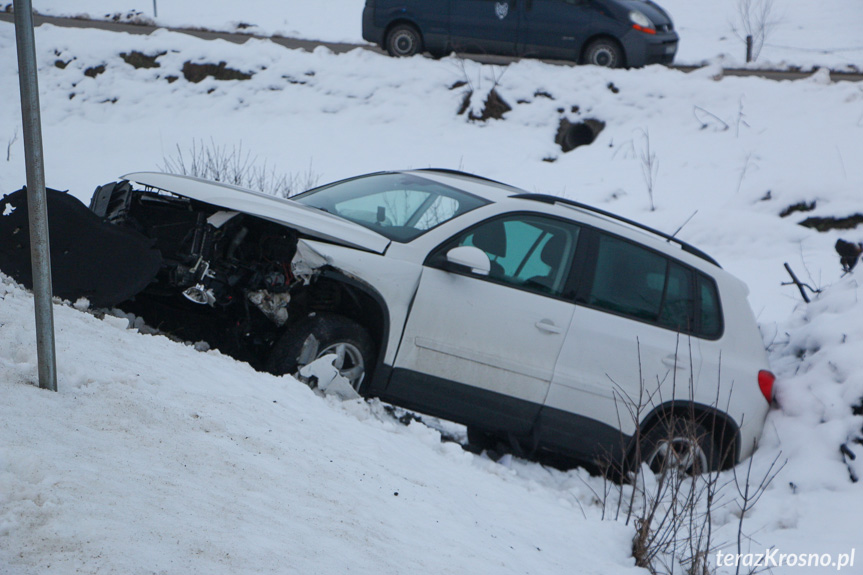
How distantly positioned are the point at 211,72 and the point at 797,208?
1070 centimetres

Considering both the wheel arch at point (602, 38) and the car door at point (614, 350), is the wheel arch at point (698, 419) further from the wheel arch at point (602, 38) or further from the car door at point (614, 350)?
the wheel arch at point (602, 38)

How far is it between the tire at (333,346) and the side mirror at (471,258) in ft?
2.22

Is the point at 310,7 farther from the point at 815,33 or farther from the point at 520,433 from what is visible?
the point at 520,433

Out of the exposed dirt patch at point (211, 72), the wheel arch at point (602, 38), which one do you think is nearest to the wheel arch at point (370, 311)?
the wheel arch at point (602, 38)

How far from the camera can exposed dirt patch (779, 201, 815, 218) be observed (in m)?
10.6

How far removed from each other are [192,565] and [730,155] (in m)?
11.5

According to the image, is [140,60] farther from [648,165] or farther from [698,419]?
[698,419]

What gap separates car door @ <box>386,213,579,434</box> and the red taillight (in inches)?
57.9

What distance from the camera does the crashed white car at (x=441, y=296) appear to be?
4.53m

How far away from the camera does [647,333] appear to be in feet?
16.5

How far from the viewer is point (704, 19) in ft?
118

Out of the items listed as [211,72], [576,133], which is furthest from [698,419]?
[211,72]

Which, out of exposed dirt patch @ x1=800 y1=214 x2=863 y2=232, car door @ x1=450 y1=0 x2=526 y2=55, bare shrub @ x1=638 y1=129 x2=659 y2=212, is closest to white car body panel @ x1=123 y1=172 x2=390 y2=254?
bare shrub @ x1=638 y1=129 x2=659 y2=212

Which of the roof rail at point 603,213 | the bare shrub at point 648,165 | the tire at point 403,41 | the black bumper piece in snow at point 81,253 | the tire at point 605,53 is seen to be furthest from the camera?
the tire at point 403,41
